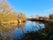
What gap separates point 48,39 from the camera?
5.84 m

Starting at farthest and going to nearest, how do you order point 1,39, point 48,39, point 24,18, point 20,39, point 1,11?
point 24,18, point 1,11, point 1,39, point 20,39, point 48,39

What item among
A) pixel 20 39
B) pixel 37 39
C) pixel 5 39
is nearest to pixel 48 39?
pixel 37 39

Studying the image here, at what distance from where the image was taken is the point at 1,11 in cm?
2003

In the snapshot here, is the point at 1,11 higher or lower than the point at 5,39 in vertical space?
higher

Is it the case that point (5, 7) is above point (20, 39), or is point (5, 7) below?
above

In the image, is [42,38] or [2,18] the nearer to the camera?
[42,38]

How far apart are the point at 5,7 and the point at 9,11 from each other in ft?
6.55

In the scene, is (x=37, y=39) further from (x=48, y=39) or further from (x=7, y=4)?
(x=7, y=4)

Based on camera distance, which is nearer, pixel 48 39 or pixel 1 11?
pixel 48 39

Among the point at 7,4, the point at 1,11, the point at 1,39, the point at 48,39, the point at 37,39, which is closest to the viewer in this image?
the point at 48,39

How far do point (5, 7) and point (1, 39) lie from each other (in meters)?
13.6

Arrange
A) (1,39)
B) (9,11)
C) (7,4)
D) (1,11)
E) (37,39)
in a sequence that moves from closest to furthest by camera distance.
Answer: (37,39)
(1,39)
(1,11)
(7,4)
(9,11)

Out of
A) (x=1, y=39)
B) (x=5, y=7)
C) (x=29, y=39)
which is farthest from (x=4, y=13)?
(x=29, y=39)

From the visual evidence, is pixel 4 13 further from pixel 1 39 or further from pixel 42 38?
pixel 42 38
